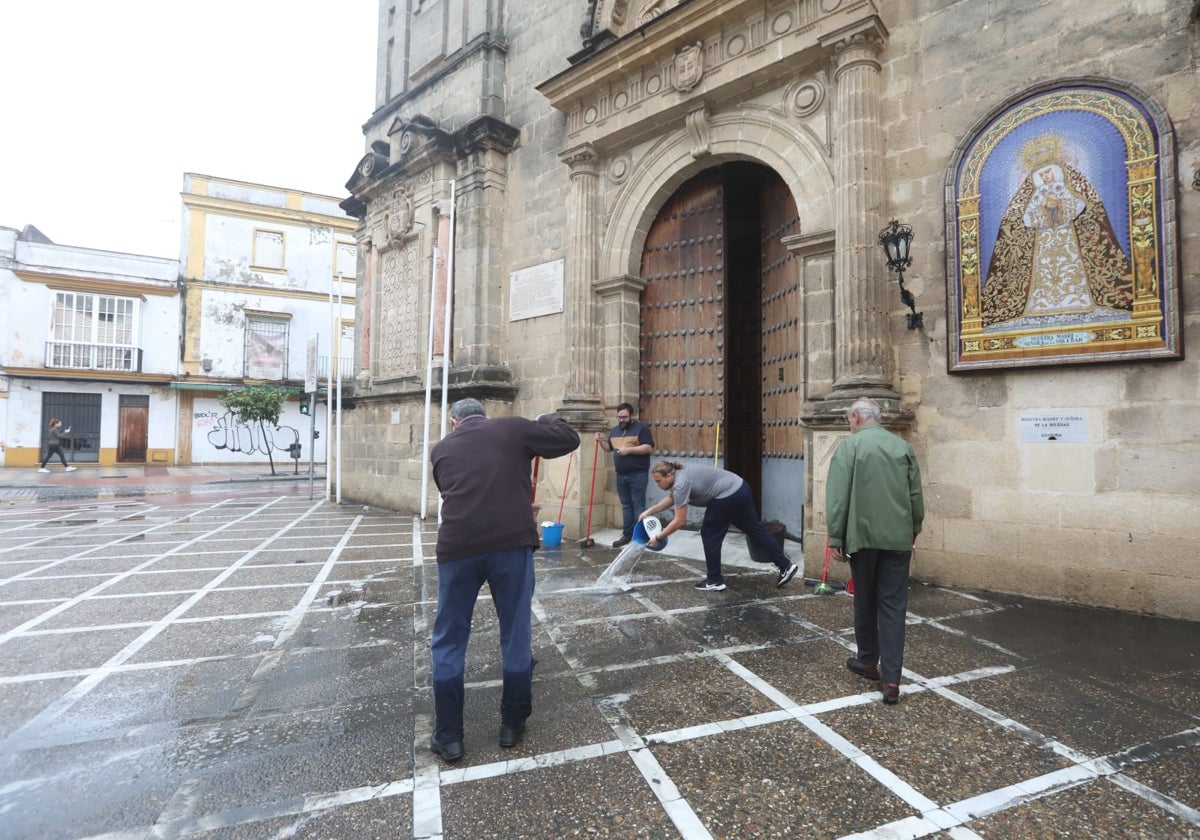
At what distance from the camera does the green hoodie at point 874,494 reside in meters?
3.14

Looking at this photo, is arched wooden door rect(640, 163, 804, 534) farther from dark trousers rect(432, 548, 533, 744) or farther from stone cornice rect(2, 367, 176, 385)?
stone cornice rect(2, 367, 176, 385)

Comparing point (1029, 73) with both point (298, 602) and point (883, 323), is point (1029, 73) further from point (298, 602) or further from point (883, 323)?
point (298, 602)

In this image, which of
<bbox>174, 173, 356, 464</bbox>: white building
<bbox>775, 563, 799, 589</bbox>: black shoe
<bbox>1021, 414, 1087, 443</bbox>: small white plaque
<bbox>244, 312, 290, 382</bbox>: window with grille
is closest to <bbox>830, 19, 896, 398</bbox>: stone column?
<bbox>1021, 414, 1087, 443</bbox>: small white plaque

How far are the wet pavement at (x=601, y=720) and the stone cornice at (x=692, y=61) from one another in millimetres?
5139

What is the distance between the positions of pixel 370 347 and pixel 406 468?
2.87 meters

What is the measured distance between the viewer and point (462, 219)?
9.30 meters

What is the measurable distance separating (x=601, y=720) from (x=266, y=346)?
2546 centimetres

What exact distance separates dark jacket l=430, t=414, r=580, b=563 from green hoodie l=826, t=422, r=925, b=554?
5.17 ft

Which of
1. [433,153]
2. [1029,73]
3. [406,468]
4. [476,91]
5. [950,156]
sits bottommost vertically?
[406,468]

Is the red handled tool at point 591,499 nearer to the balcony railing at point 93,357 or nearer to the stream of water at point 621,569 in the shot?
the stream of water at point 621,569

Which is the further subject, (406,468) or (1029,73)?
(406,468)

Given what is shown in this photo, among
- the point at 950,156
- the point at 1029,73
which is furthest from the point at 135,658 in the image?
the point at 1029,73

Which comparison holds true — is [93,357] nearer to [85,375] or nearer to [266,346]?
[85,375]

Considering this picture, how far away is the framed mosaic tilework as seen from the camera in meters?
4.26
